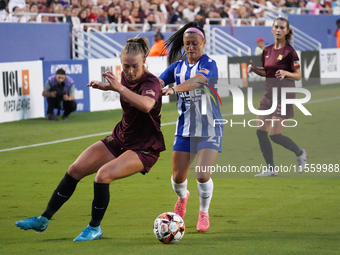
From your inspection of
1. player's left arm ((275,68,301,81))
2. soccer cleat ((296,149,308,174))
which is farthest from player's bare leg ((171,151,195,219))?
soccer cleat ((296,149,308,174))

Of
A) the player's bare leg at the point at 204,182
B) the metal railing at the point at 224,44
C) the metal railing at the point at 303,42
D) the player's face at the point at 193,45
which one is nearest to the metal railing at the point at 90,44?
the metal railing at the point at 224,44

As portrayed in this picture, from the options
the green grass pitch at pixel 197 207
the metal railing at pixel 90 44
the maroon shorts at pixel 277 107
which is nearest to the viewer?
the green grass pitch at pixel 197 207

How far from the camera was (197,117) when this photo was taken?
6039 mm

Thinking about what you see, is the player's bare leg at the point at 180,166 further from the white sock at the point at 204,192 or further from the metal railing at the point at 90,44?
the metal railing at the point at 90,44

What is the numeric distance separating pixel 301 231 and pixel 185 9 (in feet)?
64.9

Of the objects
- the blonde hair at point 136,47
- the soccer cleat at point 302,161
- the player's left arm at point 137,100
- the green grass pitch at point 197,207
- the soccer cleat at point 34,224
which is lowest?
the green grass pitch at point 197,207

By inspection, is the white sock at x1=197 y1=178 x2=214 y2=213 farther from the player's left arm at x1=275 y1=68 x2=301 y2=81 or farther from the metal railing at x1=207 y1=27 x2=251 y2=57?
the metal railing at x1=207 y1=27 x2=251 y2=57

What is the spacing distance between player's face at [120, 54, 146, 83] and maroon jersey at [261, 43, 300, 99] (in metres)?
3.27

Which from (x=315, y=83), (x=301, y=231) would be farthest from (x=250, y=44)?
(x=301, y=231)

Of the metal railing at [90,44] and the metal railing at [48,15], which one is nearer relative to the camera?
the metal railing at [48,15]

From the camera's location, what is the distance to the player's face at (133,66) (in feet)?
17.2

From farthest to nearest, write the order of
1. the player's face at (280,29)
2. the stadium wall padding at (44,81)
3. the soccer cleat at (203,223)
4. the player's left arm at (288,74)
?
1. the stadium wall padding at (44,81)
2. the player's face at (280,29)
3. the player's left arm at (288,74)
4. the soccer cleat at (203,223)

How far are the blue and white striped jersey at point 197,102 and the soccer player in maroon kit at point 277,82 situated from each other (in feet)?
6.63

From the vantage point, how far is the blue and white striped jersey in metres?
6.00
